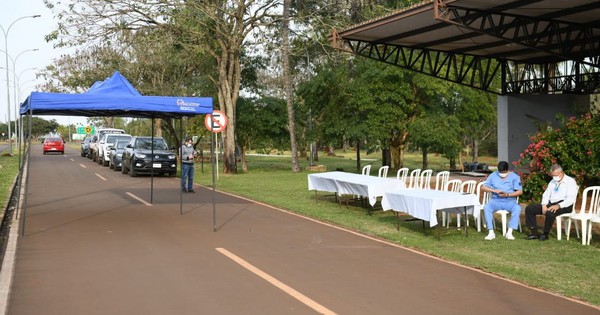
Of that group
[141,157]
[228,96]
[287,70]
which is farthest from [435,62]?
[141,157]

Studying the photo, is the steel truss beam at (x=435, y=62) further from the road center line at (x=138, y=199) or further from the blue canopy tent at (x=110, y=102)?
the blue canopy tent at (x=110, y=102)

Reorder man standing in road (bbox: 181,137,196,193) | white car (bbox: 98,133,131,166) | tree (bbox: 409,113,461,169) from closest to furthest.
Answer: man standing in road (bbox: 181,137,196,193) < tree (bbox: 409,113,461,169) < white car (bbox: 98,133,131,166)

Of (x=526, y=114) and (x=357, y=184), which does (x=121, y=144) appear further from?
(x=357, y=184)

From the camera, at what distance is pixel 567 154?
A: 14.5 meters

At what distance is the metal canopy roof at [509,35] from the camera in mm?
14773

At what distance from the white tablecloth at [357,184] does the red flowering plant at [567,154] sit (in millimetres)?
3264

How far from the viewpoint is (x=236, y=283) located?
7.71 m

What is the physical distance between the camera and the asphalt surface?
6.78m

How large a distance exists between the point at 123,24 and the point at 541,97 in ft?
55.1

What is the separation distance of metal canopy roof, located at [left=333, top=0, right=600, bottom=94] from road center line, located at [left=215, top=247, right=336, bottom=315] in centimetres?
721

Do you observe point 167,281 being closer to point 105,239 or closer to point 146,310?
point 146,310

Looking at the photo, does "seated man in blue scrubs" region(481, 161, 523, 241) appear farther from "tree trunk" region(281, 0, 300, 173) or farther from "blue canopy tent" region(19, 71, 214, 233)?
"tree trunk" region(281, 0, 300, 173)

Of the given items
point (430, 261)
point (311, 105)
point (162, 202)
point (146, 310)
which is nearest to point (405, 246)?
point (430, 261)

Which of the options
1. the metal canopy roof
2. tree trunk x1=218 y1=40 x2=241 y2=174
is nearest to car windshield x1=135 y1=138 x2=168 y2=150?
tree trunk x1=218 y1=40 x2=241 y2=174
